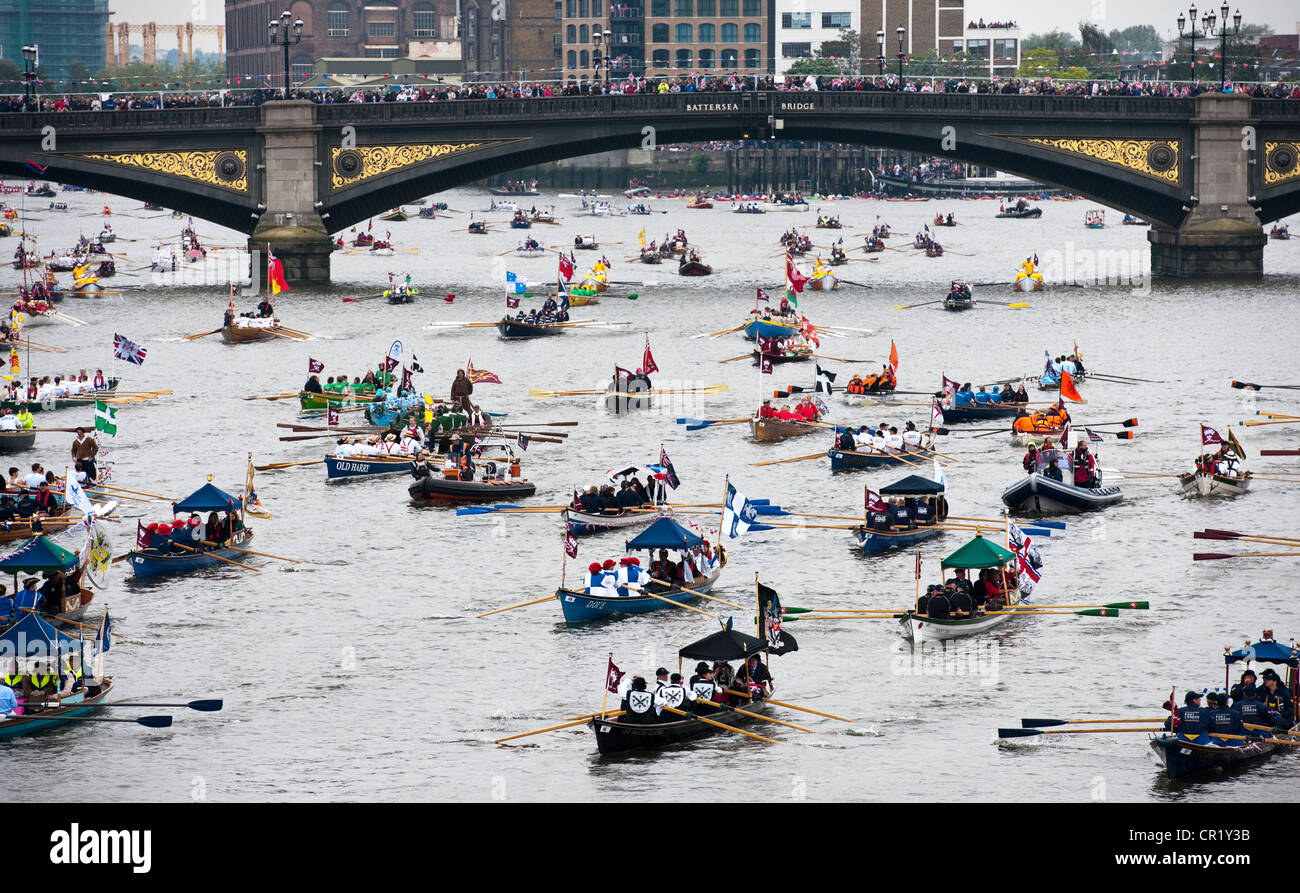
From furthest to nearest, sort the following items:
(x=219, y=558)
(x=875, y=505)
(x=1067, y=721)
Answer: (x=875, y=505), (x=219, y=558), (x=1067, y=721)

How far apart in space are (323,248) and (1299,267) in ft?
225

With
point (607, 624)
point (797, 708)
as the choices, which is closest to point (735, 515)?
point (607, 624)

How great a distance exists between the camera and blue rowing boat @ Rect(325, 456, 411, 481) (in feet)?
223

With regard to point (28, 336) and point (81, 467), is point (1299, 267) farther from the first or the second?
point (81, 467)

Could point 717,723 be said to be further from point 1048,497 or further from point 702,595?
point 1048,497

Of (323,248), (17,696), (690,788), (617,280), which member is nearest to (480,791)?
(690,788)

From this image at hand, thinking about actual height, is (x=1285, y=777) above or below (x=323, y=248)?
below

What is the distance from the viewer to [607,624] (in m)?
50.1

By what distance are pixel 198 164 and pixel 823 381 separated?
47287 mm

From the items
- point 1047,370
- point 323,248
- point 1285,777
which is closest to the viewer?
point 1285,777

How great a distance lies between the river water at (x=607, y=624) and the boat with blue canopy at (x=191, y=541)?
2.61 ft

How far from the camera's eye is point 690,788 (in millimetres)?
38375

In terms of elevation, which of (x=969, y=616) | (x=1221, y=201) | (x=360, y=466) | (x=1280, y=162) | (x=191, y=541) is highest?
(x=1280, y=162)

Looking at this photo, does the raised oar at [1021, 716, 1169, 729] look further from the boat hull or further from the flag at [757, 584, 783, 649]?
the boat hull
